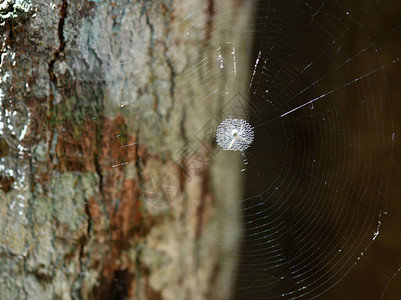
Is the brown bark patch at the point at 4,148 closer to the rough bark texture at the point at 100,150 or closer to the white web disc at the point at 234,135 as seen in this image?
the rough bark texture at the point at 100,150

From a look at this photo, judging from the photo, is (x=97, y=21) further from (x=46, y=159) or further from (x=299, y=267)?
(x=299, y=267)

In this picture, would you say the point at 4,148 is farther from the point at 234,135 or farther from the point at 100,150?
the point at 234,135

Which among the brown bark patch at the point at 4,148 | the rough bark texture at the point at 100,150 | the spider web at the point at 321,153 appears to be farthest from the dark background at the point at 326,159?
the brown bark patch at the point at 4,148

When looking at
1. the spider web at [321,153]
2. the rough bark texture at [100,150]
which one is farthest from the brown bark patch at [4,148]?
the spider web at [321,153]

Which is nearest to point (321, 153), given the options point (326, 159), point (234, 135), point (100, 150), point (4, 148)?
point (326, 159)

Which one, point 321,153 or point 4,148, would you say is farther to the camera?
point 321,153
